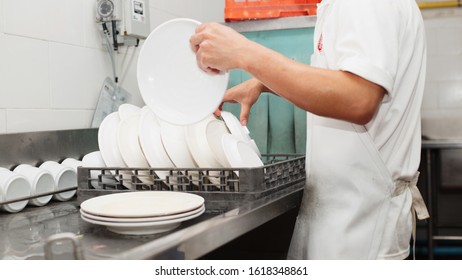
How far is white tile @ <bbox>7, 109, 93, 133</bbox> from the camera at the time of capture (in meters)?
1.55

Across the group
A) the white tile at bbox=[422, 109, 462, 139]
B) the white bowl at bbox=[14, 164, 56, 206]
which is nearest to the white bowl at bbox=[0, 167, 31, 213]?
the white bowl at bbox=[14, 164, 56, 206]

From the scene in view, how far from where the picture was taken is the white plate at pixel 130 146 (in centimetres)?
134

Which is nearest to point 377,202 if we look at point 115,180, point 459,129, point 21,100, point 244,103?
point 244,103

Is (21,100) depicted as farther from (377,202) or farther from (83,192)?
(377,202)

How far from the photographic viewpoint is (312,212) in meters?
1.28

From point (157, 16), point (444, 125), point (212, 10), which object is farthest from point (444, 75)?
point (157, 16)

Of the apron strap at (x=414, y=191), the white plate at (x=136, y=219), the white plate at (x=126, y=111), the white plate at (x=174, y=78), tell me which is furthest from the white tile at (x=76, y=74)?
the apron strap at (x=414, y=191)

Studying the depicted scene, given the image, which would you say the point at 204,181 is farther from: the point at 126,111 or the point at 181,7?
the point at 181,7

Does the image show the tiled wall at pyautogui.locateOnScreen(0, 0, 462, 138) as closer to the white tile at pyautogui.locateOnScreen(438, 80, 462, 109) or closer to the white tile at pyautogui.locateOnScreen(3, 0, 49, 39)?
the white tile at pyautogui.locateOnScreen(3, 0, 49, 39)

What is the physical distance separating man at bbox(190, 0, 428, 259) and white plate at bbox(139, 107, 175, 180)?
0.86 feet

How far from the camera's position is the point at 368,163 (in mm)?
1185

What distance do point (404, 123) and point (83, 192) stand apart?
852 mm

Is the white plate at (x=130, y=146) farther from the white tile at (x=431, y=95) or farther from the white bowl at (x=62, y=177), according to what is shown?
the white tile at (x=431, y=95)

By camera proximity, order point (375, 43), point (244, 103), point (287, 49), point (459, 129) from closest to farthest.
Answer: point (375, 43)
point (244, 103)
point (287, 49)
point (459, 129)
